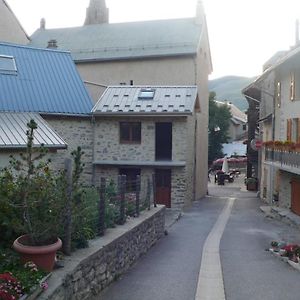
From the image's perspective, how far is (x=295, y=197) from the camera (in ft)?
71.3

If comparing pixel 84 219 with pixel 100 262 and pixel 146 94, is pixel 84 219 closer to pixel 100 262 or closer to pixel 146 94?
pixel 100 262

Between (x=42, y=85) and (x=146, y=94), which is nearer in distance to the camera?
(x=42, y=85)

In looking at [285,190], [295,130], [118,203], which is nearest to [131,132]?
[295,130]

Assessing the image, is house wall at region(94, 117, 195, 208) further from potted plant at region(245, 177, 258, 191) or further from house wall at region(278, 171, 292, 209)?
potted plant at region(245, 177, 258, 191)

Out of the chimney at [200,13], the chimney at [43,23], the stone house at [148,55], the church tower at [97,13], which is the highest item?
the church tower at [97,13]

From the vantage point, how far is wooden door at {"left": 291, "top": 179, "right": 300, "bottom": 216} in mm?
21312

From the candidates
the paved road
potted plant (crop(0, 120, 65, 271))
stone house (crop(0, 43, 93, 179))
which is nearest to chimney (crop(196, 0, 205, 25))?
stone house (crop(0, 43, 93, 179))

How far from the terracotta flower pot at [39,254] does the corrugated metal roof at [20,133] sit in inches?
376

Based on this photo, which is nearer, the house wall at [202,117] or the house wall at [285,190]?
the house wall at [285,190]

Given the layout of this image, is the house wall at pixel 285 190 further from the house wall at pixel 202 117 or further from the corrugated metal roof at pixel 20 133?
the corrugated metal roof at pixel 20 133

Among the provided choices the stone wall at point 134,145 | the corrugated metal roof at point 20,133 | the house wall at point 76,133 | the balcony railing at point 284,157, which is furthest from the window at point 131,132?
the balcony railing at point 284,157

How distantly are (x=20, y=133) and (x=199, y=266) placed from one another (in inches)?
362

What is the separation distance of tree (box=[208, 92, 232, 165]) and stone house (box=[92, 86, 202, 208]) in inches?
1159

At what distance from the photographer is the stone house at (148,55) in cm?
2847
